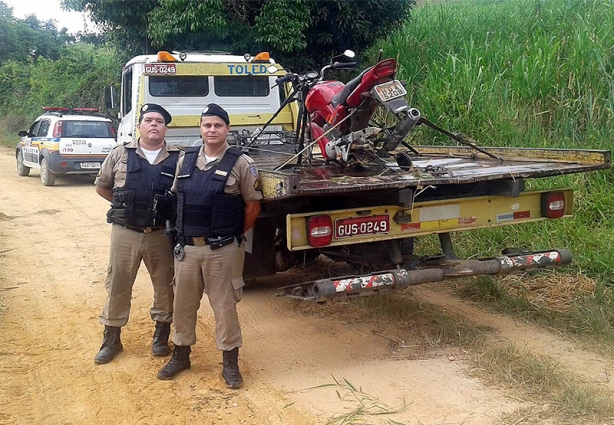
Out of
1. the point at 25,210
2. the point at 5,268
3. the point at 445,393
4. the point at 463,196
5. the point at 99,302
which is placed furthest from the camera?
the point at 25,210

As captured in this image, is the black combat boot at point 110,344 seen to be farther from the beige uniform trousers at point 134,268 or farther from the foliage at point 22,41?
the foliage at point 22,41

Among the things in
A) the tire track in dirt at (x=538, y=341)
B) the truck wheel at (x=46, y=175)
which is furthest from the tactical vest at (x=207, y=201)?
the truck wheel at (x=46, y=175)

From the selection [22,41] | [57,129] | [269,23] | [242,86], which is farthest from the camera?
[22,41]

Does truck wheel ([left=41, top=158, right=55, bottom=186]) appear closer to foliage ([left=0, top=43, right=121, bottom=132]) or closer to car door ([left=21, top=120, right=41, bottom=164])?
car door ([left=21, top=120, right=41, bottom=164])

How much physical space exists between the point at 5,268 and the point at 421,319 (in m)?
4.35

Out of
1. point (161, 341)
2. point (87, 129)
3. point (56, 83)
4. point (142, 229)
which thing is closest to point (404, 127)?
point (142, 229)

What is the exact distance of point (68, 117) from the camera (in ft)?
45.0

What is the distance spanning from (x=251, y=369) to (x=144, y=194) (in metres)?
1.33

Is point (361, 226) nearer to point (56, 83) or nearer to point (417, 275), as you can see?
point (417, 275)

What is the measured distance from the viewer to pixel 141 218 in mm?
4176

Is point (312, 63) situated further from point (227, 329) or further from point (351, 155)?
point (227, 329)

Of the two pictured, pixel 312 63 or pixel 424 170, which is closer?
pixel 424 170

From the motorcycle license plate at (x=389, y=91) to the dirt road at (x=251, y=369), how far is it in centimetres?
170

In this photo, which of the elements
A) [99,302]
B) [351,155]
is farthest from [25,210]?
[351,155]
